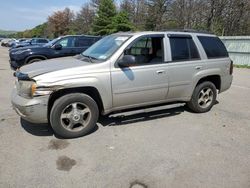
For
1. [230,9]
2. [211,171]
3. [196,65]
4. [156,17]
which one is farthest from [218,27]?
[211,171]

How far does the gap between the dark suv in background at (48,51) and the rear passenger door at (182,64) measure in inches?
281

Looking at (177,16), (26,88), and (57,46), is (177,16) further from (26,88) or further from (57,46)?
(26,88)

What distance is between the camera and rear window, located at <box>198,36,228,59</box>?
6109 mm

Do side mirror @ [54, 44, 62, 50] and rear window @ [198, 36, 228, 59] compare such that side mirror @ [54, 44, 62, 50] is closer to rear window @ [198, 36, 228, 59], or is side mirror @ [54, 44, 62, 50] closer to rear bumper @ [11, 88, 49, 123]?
rear window @ [198, 36, 228, 59]

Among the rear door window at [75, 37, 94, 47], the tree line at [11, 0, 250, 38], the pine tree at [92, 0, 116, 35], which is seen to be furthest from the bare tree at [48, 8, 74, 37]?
the rear door window at [75, 37, 94, 47]

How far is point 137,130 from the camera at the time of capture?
5.12 m

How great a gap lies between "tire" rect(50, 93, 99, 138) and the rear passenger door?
5.84 feet

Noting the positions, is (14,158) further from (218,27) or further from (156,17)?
(156,17)

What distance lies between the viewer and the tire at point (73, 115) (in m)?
4.52

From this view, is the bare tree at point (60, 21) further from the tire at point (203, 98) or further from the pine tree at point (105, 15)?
the tire at point (203, 98)

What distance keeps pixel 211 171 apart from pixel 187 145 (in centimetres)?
85

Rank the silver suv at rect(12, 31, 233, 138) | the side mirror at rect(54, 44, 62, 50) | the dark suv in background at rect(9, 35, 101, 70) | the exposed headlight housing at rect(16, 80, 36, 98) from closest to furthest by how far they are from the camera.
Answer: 1. the exposed headlight housing at rect(16, 80, 36, 98)
2. the silver suv at rect(12, 31, 233, 138)
3. the dark suv in background at rect(9, 35, 101, 70)
4. the side mirror at rect(54, 44, 62, 50)

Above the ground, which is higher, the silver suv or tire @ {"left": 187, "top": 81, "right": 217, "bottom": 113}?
the silver suv

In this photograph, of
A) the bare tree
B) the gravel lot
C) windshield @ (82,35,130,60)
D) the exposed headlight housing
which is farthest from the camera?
the bare tree
